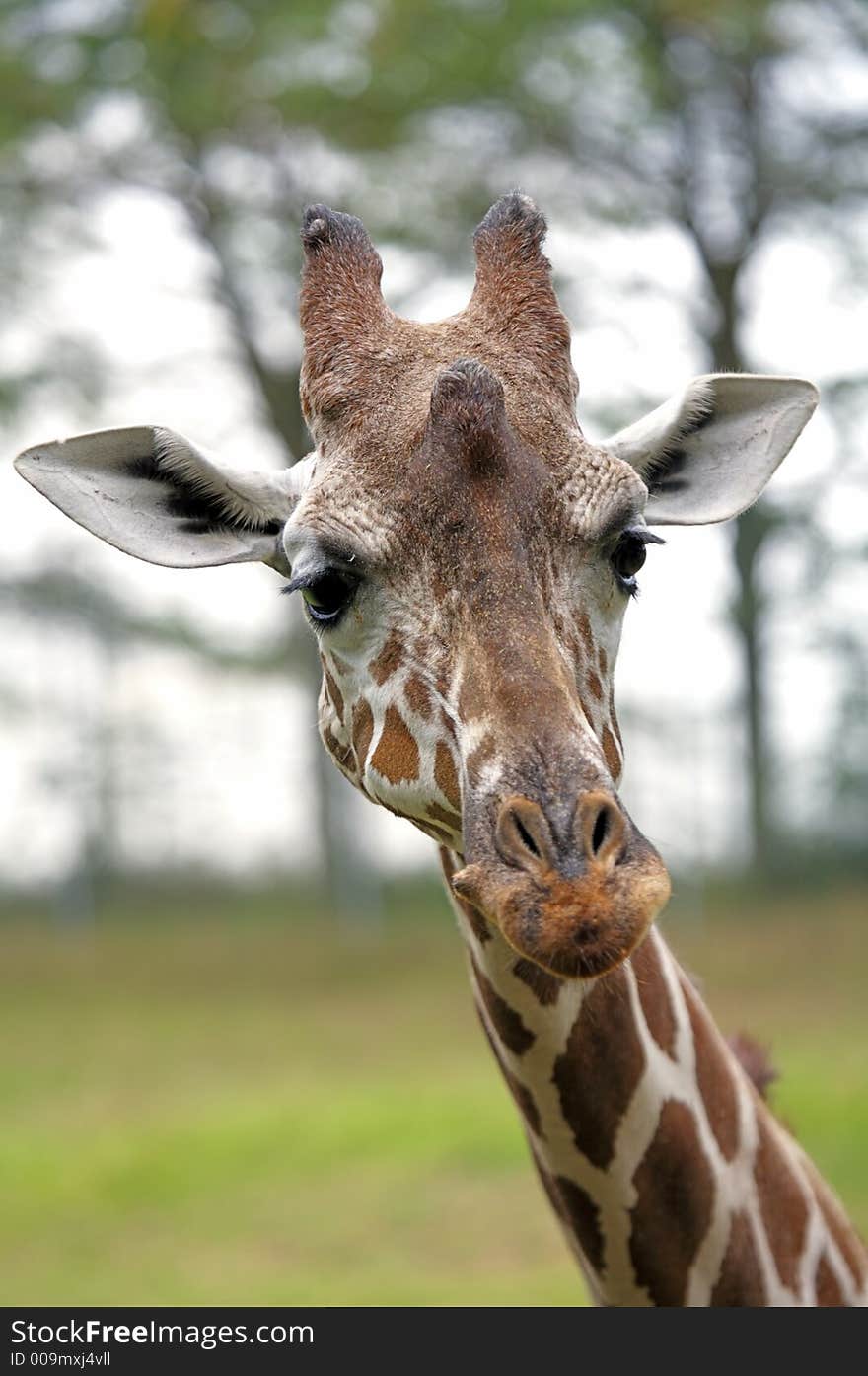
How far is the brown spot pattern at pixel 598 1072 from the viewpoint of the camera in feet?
11.6

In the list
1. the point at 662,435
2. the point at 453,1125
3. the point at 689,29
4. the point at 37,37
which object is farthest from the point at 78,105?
the point at 662,435

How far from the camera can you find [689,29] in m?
18.1

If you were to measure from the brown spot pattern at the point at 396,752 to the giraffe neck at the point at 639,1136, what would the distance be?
37 cm

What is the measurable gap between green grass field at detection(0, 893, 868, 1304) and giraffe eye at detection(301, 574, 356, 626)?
15.6 feet

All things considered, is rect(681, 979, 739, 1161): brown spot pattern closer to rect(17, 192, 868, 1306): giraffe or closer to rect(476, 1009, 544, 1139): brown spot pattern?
rect(17, 192, 868, 1306): giraffe

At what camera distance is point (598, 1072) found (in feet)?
11.6

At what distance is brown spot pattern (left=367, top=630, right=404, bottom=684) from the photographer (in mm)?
3350

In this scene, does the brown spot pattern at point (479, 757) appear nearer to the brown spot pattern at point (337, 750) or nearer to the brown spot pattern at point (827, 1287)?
the brown spot pattern at point (337, 750)

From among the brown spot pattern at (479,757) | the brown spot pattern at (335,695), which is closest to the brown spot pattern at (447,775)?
the brown spot pattern at (479,757)

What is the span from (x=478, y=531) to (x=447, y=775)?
514mm

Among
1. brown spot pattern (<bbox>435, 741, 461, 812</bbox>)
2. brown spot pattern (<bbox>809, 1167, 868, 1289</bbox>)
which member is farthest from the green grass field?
brown spot pattern (<bbox>435, 741, 461, 812</bbox>)

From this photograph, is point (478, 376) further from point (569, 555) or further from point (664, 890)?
point (664, 890)

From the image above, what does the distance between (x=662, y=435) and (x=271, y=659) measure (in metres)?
19.3

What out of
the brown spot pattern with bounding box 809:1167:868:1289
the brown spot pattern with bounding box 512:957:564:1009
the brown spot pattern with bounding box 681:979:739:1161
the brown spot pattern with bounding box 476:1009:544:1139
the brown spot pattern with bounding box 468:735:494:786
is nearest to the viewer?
the brown spot pattern with bounding box 468:735:494:786
